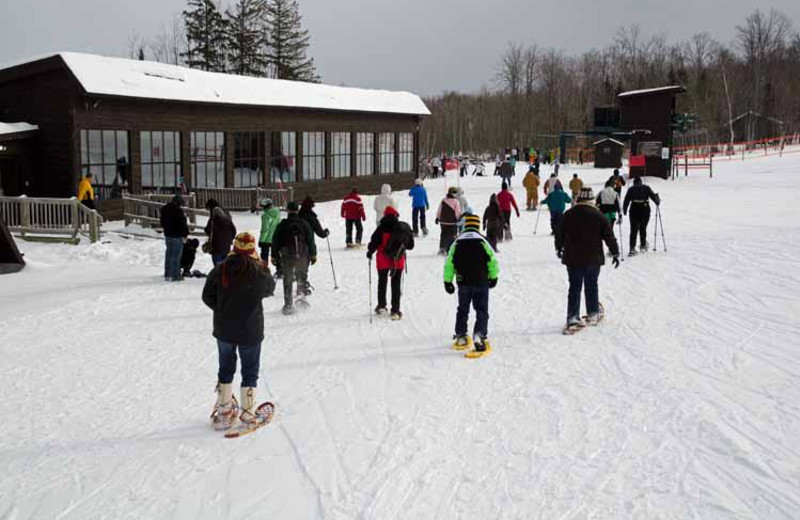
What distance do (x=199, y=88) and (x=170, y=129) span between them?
2.33m

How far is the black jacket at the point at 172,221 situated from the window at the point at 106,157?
913 cm

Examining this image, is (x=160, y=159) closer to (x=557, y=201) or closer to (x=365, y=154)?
(x=557, y=201)

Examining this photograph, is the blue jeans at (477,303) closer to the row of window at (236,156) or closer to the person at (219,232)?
the person at (219,232)

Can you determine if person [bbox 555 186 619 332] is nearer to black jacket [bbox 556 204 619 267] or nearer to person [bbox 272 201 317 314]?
black jacket [bbox 556 204 619 267]

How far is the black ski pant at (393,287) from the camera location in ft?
35.9

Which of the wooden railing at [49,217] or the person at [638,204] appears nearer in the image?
the person at [638,204]

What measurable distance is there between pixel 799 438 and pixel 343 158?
98.7ft

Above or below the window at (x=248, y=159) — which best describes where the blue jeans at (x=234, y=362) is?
below

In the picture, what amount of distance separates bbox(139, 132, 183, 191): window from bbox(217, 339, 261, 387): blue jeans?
18.4 metres

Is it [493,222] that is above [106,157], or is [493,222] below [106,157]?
below

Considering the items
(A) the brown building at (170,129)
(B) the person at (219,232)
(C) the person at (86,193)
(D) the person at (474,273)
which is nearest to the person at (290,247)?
(B) the person at (219,232)

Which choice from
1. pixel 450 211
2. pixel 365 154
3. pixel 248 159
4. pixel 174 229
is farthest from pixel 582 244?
pixel 365 154

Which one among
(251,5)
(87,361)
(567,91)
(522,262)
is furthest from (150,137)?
(567,91)

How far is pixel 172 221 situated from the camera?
46.2ft
